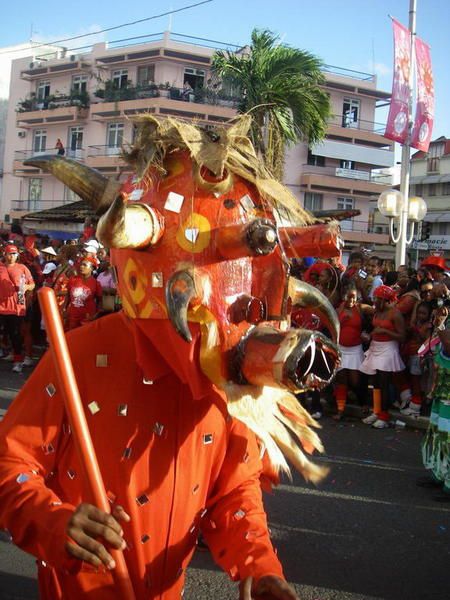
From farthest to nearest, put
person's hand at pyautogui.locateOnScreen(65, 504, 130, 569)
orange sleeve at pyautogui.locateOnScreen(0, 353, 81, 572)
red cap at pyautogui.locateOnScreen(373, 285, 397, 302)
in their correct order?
1. red cap at pyautogui.locateOnScreen(373, 285, 397, 302)
2. orange sleeve at pyautogui.locateOnScreen(0, 353, 81, 572)
3. person's hand at pyautogui.locateOnScreen(65, 504, 130, 569)

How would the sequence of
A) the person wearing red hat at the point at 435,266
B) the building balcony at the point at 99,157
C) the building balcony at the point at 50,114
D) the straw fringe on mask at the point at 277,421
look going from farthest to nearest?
the building balcony at the point at 50,114
the building balcony at the point at 99,157
the person wearing red hat at the point at 435,266
the straw fringe on mask at the point at 277,421

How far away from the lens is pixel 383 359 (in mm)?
8562

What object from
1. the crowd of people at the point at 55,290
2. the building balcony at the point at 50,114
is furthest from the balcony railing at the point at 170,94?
the crowd of people at the point at 55,290

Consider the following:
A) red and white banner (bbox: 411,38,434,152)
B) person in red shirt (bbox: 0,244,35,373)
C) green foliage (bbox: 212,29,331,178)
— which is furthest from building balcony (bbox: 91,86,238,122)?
person in red shirt (bbox: 0,244,35,373)

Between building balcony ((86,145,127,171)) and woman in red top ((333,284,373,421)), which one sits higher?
building balcony ((86,145,127,171))

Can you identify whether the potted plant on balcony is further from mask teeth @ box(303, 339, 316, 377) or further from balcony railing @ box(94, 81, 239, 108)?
mask teeth @ box(303, 339, 316, 377)

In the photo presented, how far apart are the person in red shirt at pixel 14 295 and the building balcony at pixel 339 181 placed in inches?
1337

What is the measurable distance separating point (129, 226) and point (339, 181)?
4362cm

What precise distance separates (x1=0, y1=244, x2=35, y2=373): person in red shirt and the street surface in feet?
20.0

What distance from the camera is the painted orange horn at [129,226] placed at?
1.59 m

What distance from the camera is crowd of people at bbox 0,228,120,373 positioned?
31.8ft

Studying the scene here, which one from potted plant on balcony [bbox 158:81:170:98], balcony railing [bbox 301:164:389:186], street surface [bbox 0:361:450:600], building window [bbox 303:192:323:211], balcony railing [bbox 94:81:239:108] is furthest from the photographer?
building window [bbox 303:192:323:211]

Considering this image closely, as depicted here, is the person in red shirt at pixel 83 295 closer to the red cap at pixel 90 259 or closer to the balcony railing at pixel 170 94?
the red cap at pixel 90 259

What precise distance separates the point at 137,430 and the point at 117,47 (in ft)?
146
